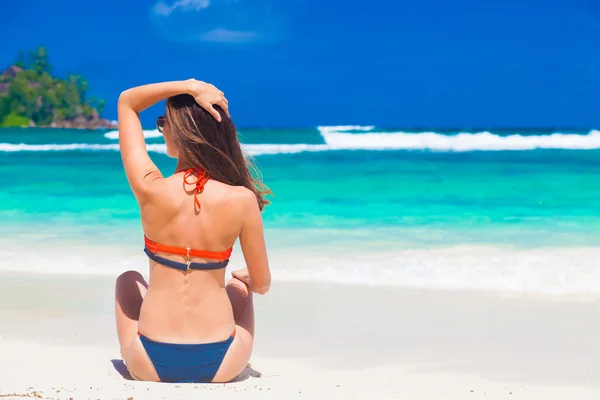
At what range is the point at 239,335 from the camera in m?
2.69

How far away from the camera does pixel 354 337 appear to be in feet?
12.4

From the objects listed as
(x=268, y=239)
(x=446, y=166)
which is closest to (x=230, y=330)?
(x=268, y=239)

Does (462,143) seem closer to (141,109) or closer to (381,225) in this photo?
(381,225)

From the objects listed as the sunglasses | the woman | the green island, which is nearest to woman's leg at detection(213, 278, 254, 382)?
the woman

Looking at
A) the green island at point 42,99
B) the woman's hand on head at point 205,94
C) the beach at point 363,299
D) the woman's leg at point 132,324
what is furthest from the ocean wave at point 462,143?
the green island at point 42,99

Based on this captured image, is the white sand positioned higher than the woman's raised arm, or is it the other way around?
the woman's raised arm

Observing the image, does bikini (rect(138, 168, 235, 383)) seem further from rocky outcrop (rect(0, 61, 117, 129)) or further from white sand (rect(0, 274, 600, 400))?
rocky outcrop (rect(0, 61, 117, 129))

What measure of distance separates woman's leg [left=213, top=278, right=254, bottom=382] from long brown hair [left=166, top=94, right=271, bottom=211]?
48 centimetres

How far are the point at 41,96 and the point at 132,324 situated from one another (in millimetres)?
88131

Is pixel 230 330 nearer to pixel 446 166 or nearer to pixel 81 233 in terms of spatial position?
pixel 81 233

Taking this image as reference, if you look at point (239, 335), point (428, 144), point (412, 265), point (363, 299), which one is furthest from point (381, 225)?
point (428, 144)

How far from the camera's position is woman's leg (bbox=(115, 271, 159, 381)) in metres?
2.61

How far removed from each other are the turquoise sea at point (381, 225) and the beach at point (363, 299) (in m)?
0.03

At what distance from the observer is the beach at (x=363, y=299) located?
297cm
